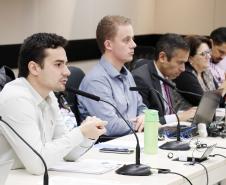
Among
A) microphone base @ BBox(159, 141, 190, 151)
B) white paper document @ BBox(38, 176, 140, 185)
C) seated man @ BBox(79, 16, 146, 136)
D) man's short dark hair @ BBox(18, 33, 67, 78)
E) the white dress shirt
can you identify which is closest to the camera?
white paper document @ BBox(38, 176, 140, 185)

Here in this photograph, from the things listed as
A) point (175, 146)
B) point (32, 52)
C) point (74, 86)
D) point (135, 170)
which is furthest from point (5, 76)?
point (135, 170)

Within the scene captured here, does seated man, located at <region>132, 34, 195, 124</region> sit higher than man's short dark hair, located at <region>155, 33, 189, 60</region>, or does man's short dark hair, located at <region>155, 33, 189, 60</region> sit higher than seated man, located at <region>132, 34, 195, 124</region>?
man's short dark hair, located at <region>155, 33, 189, 60</region>

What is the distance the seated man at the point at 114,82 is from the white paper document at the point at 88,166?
95 cm

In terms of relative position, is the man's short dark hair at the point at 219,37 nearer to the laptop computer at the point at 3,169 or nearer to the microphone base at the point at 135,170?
the microphone base at the point at 135,170

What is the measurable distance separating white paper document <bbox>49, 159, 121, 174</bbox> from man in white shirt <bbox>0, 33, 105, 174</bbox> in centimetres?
5

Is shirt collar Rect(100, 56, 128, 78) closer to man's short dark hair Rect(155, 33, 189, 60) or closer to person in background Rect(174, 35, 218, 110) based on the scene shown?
man's short dark hair Rect(155, 33, 189, 60)

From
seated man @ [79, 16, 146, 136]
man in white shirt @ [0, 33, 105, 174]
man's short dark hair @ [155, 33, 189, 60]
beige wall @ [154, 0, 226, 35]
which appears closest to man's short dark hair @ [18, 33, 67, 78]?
man in white shirt @ [0, 33, 105, 174]

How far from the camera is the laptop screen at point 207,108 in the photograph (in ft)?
12.1

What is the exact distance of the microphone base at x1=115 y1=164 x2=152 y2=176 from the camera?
8.68 ft

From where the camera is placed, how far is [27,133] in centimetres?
265

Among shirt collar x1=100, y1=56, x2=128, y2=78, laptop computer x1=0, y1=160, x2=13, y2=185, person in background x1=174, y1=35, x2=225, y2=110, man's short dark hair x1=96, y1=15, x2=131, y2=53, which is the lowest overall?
person in background x1=174, y1=35, x2=225, y2=110

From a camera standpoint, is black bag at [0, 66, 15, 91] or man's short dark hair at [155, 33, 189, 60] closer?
black bag at [0, 66, 15, 91]

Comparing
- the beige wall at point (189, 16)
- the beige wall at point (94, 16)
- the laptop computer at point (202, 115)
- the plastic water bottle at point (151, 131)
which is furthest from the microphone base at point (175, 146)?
the beige wall at point (189, 16)

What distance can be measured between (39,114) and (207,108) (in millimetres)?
1345
